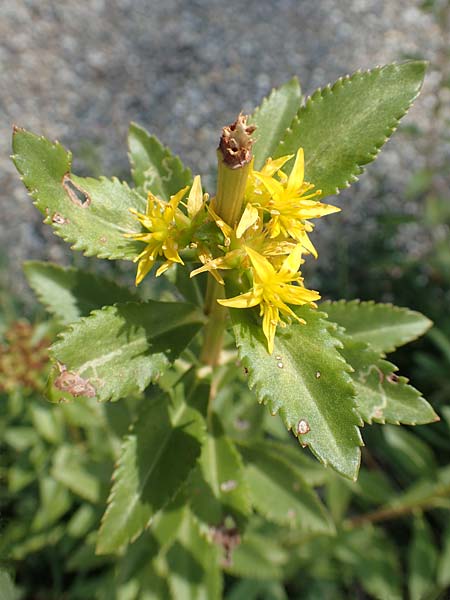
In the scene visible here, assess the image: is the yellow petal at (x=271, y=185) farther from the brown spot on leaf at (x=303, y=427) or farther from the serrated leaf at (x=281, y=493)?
the serrated leaf at (x=281, y=493)

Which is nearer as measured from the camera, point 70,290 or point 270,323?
point 270,323

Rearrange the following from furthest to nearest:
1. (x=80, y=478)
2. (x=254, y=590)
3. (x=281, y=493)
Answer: (x=254, y=590) → (x=80, y=478) → (x=281, y=493)

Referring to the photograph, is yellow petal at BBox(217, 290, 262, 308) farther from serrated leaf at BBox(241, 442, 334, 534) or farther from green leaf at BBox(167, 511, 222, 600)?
green leaf at BBox(167, 511, 222, 600)

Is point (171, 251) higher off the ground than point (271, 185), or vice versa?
point (271, 185)

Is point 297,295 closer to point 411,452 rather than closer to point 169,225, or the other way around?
point 169,225

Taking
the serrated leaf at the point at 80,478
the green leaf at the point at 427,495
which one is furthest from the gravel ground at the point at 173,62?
the serrated leaf at the point at 80,478

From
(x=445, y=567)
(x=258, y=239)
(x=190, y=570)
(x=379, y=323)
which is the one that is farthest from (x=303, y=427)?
(x=445, y=567)
